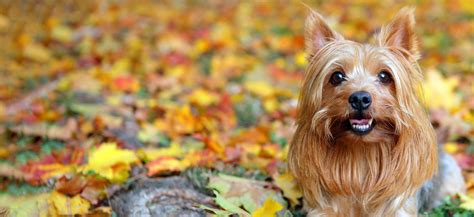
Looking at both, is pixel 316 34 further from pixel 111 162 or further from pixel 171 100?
pixel 171 100

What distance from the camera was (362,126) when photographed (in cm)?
360

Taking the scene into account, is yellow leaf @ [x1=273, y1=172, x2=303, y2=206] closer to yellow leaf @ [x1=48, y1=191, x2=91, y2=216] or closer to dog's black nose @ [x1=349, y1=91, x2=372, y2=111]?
dog's black nose @ [x1=349, y1=91, x2=372, y2=111]

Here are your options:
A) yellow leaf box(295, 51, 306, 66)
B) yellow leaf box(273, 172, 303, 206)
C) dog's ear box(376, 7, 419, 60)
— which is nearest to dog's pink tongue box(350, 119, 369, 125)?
dog's ear box(376, 7, 419, 60)

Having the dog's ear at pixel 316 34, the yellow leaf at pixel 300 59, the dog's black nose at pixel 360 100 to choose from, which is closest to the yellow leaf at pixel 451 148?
the dog's ear at pixel 316 34

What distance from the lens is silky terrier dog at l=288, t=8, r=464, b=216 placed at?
3621mm

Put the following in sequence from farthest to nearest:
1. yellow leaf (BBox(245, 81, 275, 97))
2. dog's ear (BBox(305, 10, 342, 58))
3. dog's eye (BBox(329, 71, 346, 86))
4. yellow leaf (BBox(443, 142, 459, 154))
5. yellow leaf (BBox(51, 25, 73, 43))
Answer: yellow leaf (BBox(51, 25, 73, 43)) < yellow leaf (BBox(245, 81, 275, 97)) < yellow leaf (BBox(443, 142, 459, 154)) < dog's ear (BBox(305, 10, 342, 58)) < dog's eye (BBox(329, 71, 346, 86))

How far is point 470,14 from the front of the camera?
1089cm

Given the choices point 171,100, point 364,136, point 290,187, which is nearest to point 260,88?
point 171,100

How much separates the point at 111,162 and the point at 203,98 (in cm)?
257

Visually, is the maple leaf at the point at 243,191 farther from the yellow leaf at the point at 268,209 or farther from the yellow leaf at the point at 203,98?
the yellow leaf at the point at 203,98

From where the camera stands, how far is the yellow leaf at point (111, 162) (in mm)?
4730

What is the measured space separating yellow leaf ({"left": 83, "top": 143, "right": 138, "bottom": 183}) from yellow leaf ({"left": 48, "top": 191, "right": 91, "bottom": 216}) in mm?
339

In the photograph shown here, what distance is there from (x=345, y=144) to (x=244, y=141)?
7.31 feet

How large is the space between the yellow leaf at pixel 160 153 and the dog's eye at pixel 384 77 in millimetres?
2131
